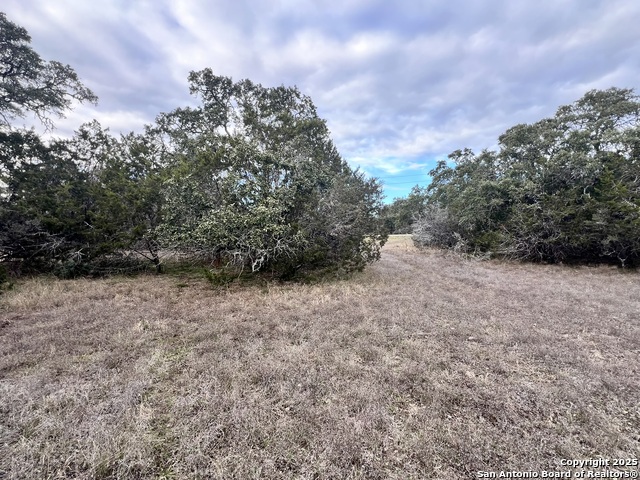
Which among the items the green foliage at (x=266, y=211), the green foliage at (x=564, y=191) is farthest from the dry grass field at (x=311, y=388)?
the green foliage at (x=564, y=191)

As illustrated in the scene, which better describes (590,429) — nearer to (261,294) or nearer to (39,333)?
(261,294)

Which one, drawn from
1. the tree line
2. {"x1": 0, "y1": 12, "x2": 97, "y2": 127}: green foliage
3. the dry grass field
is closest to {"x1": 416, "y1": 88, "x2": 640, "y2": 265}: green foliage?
the dry grass field

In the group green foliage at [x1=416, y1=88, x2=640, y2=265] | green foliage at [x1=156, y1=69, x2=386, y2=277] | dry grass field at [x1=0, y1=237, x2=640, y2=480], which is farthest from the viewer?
green foliage at [x1=416, y1=88, x2=640, y2=265]

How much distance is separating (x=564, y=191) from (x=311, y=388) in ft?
42.8

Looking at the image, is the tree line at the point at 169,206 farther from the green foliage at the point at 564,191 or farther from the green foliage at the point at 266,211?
the green foliage at the point at 564,191

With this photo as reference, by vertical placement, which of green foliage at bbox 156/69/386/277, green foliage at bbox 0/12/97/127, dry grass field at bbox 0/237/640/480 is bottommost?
dry grass field at bbox 0/237/640/480

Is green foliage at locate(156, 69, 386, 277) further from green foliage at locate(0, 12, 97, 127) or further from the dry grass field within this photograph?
green foliage at locate(0, 12, 97, 127)

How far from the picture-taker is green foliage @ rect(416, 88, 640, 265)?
9109 millimetres

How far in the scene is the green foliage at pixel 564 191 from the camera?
9109 mm

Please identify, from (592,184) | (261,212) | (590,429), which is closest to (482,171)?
(592,184)

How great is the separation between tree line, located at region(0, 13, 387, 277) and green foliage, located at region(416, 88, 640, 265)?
6546mm

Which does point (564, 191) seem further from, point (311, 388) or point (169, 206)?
point (169, 206)

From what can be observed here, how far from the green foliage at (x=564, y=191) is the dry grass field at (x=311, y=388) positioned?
5298 millimetres

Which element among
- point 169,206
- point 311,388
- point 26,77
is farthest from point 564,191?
point 26,77
